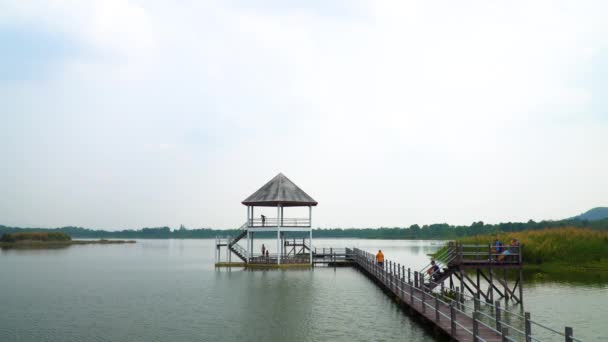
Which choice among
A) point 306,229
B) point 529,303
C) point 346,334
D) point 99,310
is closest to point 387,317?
point 346,334

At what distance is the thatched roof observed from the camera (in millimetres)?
42128

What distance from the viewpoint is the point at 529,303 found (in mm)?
25422

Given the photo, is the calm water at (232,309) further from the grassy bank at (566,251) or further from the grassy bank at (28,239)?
the grassy bank at (28,239)

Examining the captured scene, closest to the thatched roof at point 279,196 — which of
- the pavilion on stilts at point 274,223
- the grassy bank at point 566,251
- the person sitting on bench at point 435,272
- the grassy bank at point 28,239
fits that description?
the pavilion on stilts at point 274,223

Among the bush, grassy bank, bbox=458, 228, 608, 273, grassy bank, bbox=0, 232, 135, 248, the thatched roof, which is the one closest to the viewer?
grassy bank, bbox=458, 228, 608, 273

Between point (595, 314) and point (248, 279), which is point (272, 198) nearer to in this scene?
point (248, 279)

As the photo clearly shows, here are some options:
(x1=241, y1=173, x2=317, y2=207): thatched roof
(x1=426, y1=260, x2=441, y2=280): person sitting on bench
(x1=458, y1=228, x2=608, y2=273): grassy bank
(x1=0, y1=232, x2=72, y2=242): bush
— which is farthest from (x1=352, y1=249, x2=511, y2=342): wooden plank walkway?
(x1=0, y1=232, x2=72, y2=242): bush

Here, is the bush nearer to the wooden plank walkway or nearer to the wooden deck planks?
the wooden plank walkway

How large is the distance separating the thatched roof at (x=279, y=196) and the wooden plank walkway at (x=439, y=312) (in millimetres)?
10558

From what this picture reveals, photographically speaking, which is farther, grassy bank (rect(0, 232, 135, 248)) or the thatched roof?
grassy bank (rect(0, 232, 135, 248))

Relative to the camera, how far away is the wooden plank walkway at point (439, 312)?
14859 mm

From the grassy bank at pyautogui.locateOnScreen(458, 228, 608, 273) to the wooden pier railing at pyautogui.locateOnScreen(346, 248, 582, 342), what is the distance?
17.5 meters

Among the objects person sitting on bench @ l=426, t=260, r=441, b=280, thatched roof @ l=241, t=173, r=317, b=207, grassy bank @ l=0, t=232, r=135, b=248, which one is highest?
thatched roof @ l=241, t=173, r=317, b=207

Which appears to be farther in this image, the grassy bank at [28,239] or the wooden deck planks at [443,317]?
the grassy bank at [28,239]
